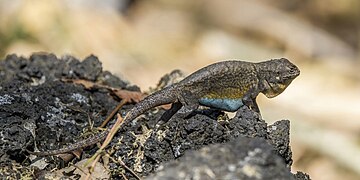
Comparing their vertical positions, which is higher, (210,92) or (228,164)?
(210,92)

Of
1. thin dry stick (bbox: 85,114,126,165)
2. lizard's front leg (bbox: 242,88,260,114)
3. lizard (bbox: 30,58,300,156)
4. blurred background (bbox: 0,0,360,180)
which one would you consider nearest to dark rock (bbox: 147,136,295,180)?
thin dry stick (bbox: 85,114,126,165)

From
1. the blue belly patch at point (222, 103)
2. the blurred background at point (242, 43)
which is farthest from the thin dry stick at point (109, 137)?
the blurred background at point (242, 43)

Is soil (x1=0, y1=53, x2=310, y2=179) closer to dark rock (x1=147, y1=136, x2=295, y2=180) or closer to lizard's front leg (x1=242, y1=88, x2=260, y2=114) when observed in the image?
dark rock (x1=147, y1=136, x2=295, y2=180)

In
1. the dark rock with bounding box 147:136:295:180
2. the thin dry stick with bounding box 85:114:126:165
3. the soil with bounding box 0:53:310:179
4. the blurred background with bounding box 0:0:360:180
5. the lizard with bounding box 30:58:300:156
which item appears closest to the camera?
the dark rock with bounding box 147:136:295:180

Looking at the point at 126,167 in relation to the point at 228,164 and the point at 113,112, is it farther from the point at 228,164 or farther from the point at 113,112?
the point at 228,164

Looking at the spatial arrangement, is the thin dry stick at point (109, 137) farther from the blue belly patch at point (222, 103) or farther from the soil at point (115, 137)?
the blue belly patch at point (222, 103)

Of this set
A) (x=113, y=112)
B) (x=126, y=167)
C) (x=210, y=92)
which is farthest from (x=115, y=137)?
(x=210, y=92)

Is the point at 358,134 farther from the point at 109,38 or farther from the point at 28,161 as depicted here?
the point at 28,161
